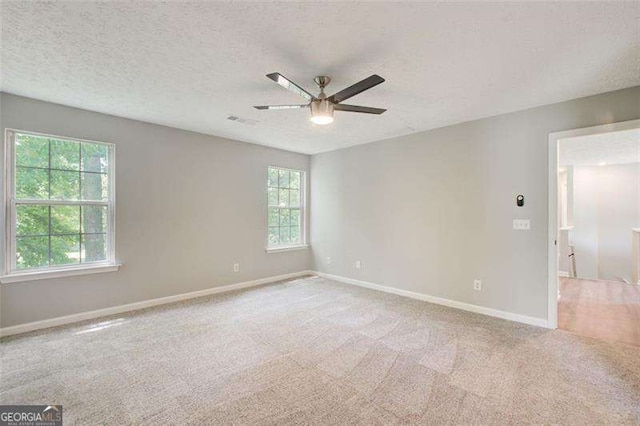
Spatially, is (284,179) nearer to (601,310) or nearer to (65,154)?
(65,154)

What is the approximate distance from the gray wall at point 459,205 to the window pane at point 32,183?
13.4 ft

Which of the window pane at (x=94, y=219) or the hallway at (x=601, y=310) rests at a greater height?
the window pane at (x=94, y=219)

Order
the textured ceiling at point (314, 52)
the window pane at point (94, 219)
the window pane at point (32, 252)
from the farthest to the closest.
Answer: the window pane at point (94, 219), the window pane at point (32, 252), the textured ceiling at point (314, 52)

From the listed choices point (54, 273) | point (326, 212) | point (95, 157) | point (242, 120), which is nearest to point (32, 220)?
point (54, 273)

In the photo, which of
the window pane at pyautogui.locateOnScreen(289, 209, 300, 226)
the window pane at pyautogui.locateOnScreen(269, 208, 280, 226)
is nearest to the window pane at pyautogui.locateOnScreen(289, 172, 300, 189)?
the window pane at pyautogui.locateOnScreen(289, 209, 300, 226)

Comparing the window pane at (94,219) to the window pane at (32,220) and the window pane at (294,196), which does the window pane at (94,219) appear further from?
the window pane at (294,196)

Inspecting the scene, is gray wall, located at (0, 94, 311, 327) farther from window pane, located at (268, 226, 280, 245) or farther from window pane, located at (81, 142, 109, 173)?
window pane, located at (268, 226, 280, 245)

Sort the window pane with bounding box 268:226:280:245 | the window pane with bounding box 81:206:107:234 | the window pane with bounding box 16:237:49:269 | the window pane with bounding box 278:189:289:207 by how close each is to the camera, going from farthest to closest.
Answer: the window pane with bounding box 278:189:289:207 → the window pane with bounding box 268:226:280:245 → the window pane with bounding box 81:206:107:234 → the window pane with bounding box 16:237:49:269

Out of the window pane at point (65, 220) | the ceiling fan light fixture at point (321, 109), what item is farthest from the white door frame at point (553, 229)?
the window pane at point (65, 220)

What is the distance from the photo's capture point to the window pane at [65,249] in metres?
3.22

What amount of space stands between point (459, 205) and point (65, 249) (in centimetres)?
498

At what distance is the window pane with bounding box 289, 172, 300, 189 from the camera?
18.7ft

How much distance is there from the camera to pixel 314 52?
2113mm

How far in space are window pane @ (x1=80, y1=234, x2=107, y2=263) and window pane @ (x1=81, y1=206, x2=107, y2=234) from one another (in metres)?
0.07
